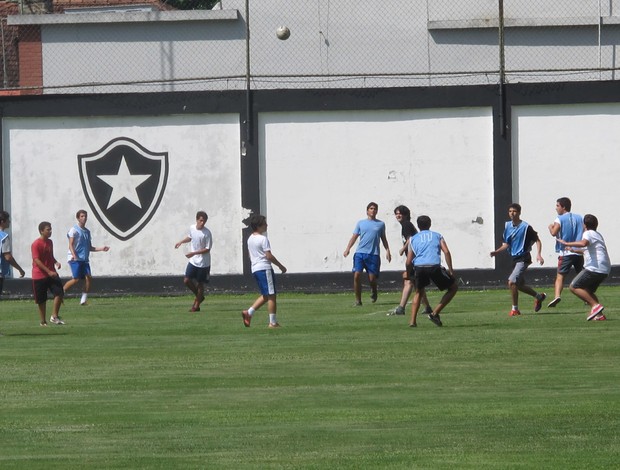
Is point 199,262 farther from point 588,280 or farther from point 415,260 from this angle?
point 588,280

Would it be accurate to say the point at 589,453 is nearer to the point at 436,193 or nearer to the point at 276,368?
the point at 276,368

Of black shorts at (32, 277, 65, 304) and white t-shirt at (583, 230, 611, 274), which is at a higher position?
white t-shirt at (583, 230, 611, 274)

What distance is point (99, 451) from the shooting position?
9.55 m

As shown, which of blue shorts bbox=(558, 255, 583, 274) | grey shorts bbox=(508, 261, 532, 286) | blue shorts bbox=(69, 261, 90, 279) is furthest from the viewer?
blue shorts bbox=(69, 261, 90, 279)

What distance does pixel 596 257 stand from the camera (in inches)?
768

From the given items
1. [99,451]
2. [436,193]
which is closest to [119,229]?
[436,193]

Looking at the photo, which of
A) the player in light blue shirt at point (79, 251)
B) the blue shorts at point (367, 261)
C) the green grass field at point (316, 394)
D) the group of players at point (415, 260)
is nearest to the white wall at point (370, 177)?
the group of players at point (415, 260)

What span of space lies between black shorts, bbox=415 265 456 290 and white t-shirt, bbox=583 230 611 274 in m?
2.08

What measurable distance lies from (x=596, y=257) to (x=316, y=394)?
27.3 ft

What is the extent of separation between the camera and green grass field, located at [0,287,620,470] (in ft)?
30.8

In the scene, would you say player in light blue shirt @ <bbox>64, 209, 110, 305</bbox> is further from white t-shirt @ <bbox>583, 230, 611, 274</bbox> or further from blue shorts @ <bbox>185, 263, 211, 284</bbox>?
white t-shirt @ <bbox>583, 230, 611, 274</bbox>

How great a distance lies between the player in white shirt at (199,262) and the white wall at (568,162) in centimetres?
739

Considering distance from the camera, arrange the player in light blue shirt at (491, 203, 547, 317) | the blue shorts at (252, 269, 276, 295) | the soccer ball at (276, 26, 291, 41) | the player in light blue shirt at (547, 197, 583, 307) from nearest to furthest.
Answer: the blue shorts at (252, 269, 276, 295) → the player in light blue shirt at (491, 203, 547, 317) → the player in light blue shirt at (547, 197, 583, 307) → the soccer ball at (276, 26, 291, 41)

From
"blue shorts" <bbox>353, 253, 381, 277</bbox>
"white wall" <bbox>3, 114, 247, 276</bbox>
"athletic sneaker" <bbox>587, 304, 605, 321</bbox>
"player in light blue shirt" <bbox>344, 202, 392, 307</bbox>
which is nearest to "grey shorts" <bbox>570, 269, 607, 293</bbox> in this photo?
"athletic sneaker" <bbox>587, 304, 605, 321</bbox>
